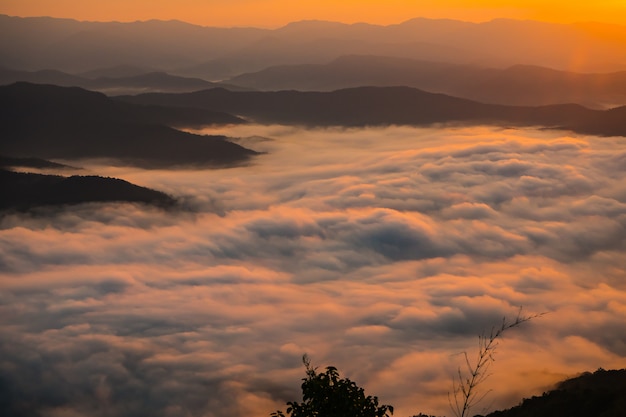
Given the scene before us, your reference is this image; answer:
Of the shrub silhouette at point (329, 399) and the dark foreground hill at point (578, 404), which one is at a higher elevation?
the dark foreground hill at point (578, 404)

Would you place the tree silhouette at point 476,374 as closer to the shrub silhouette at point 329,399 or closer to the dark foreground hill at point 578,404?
the shrub silhouette at point 329,399

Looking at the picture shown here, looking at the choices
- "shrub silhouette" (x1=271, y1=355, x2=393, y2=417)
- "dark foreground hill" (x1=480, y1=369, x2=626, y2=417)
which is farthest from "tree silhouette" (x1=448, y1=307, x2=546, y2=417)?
"dark foreground hill" (x1=480, y1=369, x2=626, y2=417)

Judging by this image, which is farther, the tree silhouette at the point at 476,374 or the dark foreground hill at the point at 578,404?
the dark foreground hill at the point at 578,404

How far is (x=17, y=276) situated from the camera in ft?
572

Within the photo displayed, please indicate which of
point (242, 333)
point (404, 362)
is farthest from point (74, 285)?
point (404, 362)

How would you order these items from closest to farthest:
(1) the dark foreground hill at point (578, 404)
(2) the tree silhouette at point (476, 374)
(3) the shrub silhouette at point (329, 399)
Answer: (2) the tree silhouette at point (476, 374) → (3) the shrub silhouette at point (329, 399) → (1) the dark foreground hill at point (578, 404)

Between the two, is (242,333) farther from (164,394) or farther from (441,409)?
(441,409)

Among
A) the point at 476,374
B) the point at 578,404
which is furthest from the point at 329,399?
the point at 578,404

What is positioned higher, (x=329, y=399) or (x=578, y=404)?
(x=578, y=404)

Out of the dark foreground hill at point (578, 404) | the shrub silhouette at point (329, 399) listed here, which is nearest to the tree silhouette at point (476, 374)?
the shrub silhouette at point (329, 399)

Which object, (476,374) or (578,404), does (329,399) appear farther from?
(578,404)

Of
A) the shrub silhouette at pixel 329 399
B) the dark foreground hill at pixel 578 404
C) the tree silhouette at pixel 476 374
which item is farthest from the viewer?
the dark foreground hill at pixel 578 404

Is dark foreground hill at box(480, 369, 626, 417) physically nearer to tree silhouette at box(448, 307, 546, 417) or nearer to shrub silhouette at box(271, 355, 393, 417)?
tree silhouette at box(448, 307, 546, 417)

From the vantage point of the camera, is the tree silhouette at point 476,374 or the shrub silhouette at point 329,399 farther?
the shrub silhouette at point 329,399
